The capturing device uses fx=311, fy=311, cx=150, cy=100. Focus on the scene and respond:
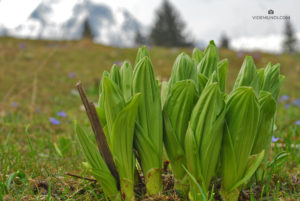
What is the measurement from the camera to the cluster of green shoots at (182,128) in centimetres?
135

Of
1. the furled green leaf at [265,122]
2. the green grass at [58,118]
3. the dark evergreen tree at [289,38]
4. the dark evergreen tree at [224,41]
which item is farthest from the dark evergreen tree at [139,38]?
the furled green leaf at [265,122]

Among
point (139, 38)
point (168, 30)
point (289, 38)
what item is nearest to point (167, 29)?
point (168, 30)

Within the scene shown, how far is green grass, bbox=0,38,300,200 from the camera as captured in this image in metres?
1.69

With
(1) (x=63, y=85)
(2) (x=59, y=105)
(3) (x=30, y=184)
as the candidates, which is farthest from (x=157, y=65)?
(3) (x=30, y=184)

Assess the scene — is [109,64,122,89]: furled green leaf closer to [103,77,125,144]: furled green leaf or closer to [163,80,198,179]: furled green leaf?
[103,77,125,144]: furled green leaf

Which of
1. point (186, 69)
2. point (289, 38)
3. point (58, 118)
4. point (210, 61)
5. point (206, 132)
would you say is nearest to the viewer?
point (206, 132)

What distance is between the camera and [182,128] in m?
1.45

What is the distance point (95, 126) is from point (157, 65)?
871 cm

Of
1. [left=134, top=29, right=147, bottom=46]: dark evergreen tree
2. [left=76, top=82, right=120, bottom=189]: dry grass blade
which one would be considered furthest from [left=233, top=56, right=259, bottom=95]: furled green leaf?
[left=134, top=29, right=147, bottom=46]: dark evergreen tree

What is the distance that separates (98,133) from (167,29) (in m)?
33.4

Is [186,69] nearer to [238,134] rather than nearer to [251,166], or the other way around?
[238,134]

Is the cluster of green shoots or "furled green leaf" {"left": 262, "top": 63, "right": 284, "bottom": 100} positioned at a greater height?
"furled green leaf" {"left": 262, "top": 63, "right": 284, "bottom": 100}

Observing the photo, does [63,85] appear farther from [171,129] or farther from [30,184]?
[171,129]

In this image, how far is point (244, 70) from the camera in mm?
1477
